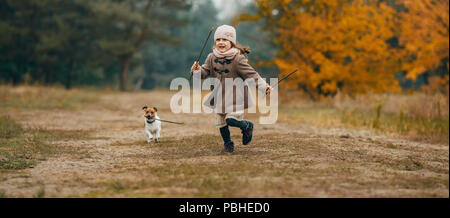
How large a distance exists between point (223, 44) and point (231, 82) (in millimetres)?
521

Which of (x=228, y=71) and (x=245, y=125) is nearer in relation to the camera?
(x=228, y=71)

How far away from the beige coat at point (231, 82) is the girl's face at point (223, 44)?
135mm

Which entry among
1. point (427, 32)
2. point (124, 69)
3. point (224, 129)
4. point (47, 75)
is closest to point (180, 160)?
point (224, 129)

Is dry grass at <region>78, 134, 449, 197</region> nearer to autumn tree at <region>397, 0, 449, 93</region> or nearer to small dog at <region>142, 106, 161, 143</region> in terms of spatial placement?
small dog at <region>142, 106, 161, 143</region>

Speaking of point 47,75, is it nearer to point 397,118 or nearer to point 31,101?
point 31,101

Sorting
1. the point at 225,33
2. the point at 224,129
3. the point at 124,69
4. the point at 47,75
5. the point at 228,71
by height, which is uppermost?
the point at 124,69

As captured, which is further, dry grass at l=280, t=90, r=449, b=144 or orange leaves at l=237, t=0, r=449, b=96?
orange leaves at l=237, t=0, r=449, b=96

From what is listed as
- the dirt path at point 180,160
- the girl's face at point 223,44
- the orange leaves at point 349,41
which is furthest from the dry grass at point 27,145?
the orange leaves at point 349,41

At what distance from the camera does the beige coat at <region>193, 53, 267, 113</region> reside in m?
6.84

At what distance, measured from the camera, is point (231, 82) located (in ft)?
22.6

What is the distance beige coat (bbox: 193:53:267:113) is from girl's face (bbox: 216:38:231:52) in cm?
13

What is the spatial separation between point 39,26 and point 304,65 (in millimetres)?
24640

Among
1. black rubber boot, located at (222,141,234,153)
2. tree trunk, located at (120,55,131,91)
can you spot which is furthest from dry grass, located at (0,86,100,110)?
tree trunk, located at (120,55,131,91)
